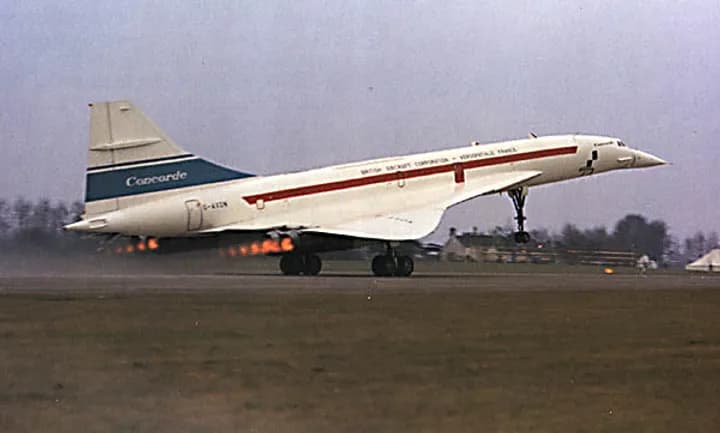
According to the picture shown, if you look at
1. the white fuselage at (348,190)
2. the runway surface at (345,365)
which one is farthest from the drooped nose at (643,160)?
the runway surface at (345,365)

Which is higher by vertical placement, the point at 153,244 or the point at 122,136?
the point at 122,136

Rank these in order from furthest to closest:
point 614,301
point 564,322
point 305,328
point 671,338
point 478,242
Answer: point 478,242, point 614,301, point 564,322, point 671,338, point 305,328

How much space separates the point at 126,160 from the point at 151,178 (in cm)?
88

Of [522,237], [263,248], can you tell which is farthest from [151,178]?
[522,237]

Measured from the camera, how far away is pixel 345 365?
Answer: 484 inches

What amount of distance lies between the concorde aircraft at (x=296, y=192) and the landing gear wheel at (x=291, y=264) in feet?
0.10

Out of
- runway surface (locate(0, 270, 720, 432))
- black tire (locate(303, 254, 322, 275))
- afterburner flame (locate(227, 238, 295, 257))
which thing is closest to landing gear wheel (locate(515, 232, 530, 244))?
black tire (locate(303, 254, 322, 275))

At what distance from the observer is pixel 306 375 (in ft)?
38.2

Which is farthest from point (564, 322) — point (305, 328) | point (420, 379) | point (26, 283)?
point (26, 283)

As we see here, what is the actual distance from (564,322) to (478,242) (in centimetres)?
3268

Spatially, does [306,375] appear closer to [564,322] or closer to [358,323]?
[358,323]

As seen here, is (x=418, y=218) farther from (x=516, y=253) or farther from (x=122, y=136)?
(x=516, y=253)

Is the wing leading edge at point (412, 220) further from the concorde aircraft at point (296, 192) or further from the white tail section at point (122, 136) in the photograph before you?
the white tail section at point (122, 136)

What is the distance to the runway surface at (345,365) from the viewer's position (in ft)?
32.5
